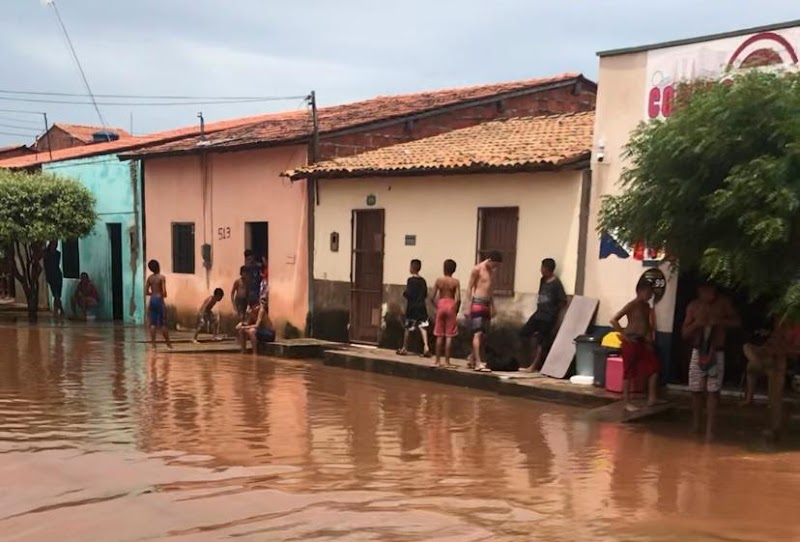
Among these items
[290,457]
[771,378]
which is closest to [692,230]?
[771,378]

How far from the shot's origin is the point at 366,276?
14398 millimetres

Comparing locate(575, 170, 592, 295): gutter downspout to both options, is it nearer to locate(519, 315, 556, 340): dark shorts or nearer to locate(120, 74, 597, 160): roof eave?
locate(519, 315, 556, 340): dark shorts

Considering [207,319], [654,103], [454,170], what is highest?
[654,103]

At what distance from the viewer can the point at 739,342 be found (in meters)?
10.0

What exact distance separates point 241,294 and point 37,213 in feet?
20.3

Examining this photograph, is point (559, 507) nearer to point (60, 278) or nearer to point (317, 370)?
point (317, 370)

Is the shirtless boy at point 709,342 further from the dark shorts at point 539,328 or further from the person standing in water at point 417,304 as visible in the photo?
the person standing in water at point 417,304

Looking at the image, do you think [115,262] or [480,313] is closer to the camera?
[480,313]

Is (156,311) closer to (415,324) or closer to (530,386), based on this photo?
(415,324)

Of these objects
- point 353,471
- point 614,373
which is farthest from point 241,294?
point 353,471

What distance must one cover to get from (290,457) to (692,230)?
435 cm

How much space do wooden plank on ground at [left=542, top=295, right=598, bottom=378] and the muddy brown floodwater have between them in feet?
3.25

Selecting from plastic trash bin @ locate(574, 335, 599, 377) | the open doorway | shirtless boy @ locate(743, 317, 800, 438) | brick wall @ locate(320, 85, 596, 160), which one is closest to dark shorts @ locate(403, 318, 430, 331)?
plastic trash bin @ locate(574, 335, 599, 377)

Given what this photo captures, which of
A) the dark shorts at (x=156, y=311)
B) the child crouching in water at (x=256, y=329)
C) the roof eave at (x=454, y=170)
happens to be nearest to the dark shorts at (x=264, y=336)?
the child crouching in water at (x=256, y=329)
